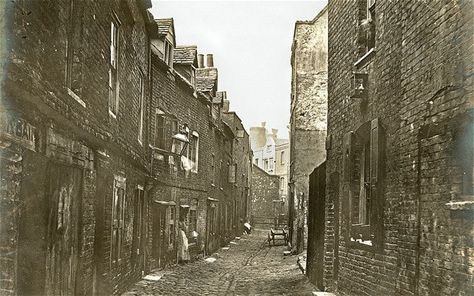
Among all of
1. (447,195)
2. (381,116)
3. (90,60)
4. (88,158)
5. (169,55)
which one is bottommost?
(447,195)

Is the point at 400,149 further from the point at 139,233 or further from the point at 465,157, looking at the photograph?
the point at 139,233

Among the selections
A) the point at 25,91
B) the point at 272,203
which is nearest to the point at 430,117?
the point at 25,91

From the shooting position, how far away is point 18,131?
4.96 meters

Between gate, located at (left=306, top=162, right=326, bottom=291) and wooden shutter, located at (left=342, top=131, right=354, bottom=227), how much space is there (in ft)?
6.96

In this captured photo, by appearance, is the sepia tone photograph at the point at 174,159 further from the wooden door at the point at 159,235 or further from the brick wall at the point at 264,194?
the brick wall at the point at 264,194

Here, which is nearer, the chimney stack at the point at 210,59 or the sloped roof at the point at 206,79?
the sloped roof at the point at 206,79

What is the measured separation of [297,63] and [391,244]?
17582 mm

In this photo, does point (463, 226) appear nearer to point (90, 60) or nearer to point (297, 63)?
point (90, 60)

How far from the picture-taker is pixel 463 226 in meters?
5.32

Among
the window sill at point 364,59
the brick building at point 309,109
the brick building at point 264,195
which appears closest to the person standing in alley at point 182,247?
the brick building at point 309,109

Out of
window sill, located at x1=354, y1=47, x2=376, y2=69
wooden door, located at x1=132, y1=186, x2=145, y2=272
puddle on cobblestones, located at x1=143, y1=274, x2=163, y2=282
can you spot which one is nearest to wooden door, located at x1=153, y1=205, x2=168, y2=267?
puddle on cobblestones, located at x1=143, y1=274, x2=163, y2=282

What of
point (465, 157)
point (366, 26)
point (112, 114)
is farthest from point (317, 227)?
point (465, 157)

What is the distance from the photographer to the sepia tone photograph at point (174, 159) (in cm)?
533

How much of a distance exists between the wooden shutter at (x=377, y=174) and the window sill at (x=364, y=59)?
1.21 meters
